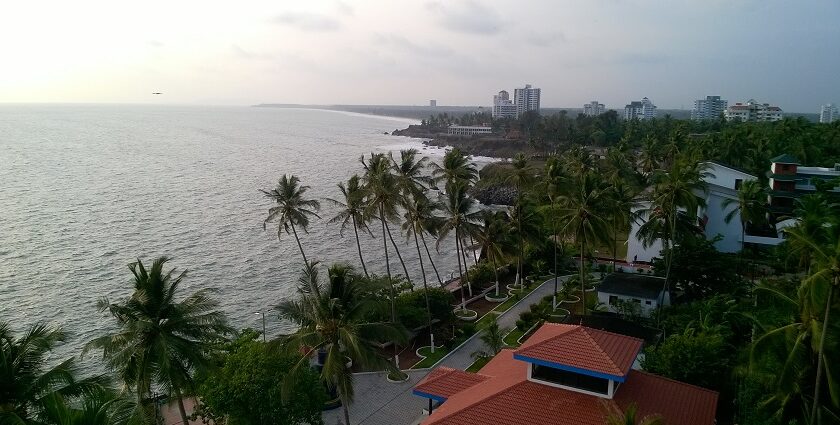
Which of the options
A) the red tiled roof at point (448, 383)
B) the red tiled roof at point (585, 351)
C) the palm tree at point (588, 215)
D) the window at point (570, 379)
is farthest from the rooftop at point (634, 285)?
the window at point (570, 379)

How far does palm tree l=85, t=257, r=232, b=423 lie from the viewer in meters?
17.5

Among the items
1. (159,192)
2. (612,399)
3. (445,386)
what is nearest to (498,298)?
(445,386)

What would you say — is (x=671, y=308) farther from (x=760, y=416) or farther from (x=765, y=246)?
(x=765, y=246)

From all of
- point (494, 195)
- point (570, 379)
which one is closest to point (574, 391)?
point (570, 379)

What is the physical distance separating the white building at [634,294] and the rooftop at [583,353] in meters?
14.2

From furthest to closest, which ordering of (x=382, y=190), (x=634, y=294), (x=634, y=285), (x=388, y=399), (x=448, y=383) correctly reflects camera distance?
(x=634, y=285), (x=634, y=294), (x=382, y=190), (x=388, y=399), (x=448, y=383)

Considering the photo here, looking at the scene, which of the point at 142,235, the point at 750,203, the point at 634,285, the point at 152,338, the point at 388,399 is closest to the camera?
the point at 152,338

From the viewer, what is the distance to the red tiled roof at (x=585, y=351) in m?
17.9

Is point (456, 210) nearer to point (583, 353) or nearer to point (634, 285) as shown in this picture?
point (634, 285)

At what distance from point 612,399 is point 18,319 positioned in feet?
124

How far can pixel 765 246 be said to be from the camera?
4566cm

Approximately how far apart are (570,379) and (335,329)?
8.12 metres

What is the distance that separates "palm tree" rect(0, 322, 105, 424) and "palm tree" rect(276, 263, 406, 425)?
263 inches

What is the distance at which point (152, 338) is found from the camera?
17875 millimetres
